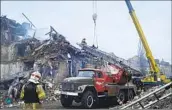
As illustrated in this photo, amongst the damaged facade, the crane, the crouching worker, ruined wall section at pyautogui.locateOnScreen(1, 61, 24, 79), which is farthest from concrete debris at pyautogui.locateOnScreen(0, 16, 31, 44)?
the crouching worker

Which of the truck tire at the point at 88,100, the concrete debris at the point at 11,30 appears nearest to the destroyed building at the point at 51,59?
the concrete debris at the point at 11,30

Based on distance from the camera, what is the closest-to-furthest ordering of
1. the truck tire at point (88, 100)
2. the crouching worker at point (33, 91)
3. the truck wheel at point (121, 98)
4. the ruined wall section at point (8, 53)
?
the crouching worker at point (33, 91) < the truck tire at point (88, 100) < the truck wheel at point (121, 98) < the ruined wall section at point (8, 53)

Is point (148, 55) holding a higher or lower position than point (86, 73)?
higher

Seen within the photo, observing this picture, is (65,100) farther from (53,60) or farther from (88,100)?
(53,60)

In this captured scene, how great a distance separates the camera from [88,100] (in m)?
15.9

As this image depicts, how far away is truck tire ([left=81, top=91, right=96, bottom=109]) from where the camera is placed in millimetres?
15727

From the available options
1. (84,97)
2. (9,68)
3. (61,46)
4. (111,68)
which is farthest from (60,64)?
(84,97)

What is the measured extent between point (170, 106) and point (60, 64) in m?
17.2

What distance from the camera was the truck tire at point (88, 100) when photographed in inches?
619

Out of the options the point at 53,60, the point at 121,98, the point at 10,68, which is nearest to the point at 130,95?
the point at 121,98

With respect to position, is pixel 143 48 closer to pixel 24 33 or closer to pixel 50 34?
pixel 50 34

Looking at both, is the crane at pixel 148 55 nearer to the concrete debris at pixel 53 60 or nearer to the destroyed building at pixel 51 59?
the concrete debris at pixel 53 60

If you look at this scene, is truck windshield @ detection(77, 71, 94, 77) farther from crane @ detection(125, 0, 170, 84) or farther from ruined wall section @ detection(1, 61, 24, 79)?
ruined wall section @ detection(1, 61, 24, 79)

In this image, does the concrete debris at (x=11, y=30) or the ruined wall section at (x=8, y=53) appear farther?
the concrete debris at (x=11, y=30)
